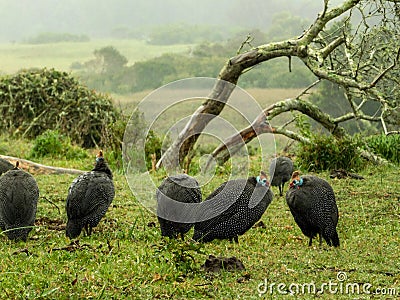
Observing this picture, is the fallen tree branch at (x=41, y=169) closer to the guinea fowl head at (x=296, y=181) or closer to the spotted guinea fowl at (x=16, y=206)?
the spotted guinea fowl at (x=16, y=206)

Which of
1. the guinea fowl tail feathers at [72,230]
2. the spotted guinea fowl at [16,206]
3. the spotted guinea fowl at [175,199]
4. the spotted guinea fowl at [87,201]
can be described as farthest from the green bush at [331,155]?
the spotted guinea fowl at [16,206]

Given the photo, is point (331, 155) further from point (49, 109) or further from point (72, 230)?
point (49, 109)

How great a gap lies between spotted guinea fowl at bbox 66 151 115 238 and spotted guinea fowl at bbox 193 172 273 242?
0.97m

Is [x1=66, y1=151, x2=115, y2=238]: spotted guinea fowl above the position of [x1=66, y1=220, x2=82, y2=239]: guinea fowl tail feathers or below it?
above

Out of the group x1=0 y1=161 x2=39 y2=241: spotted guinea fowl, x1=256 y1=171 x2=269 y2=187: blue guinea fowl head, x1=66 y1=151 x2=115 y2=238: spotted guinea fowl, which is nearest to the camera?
x1=0 y1=161 x2=39 y2=241: spotted guinea fowl

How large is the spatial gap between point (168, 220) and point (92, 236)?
827 millimetres

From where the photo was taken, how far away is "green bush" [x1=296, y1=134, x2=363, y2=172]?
448 inches

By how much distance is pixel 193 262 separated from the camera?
17.6ft

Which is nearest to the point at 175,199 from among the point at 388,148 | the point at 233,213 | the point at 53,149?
the point at 233,213

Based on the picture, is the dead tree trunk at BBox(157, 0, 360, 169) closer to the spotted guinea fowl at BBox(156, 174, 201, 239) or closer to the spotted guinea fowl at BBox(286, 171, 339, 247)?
the spotted guinea fowl at BBox(156, 174, 201, 239)

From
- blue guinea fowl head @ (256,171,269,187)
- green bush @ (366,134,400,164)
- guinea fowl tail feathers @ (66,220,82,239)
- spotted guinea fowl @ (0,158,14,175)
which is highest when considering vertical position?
blue guinea fowl head @ (256,171,269,187)

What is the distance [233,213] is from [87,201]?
1409 millimetres

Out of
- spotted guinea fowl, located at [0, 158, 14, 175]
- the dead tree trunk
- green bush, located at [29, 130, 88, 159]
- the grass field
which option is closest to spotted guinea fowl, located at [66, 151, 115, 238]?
the grass field

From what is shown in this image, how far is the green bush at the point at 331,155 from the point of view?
37.3ft
